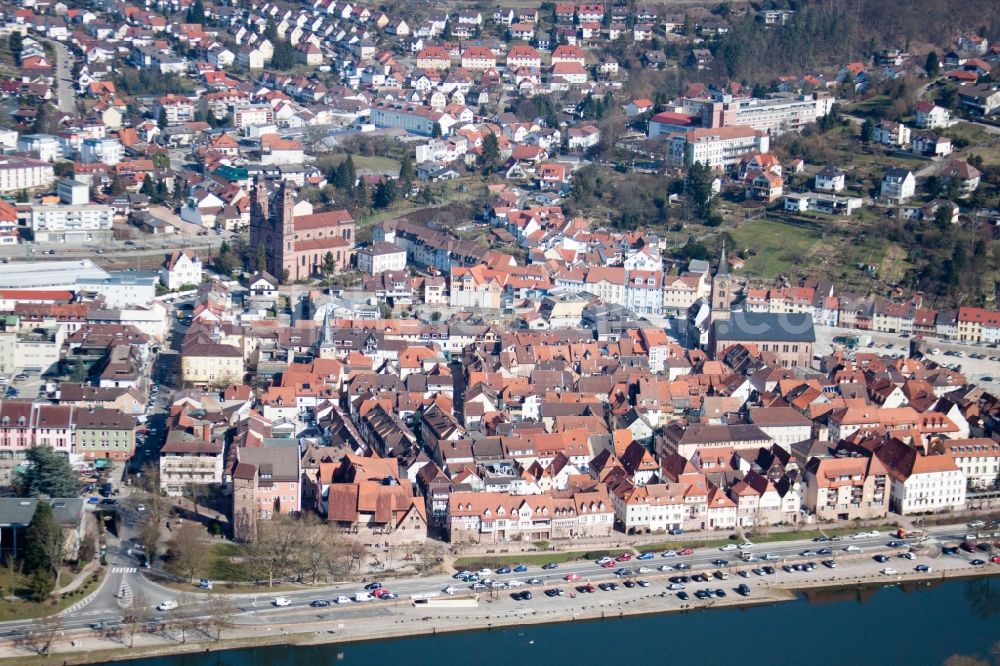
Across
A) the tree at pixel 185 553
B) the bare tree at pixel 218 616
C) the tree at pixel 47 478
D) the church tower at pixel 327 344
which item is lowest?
the bare tree at pixel 218 616

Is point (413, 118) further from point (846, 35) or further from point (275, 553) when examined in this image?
point (275, 553)

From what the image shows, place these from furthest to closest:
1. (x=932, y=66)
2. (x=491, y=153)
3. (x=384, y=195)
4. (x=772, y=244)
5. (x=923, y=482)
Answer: (x=932, y=66), (x=491, y=153), (x=384, y=195), (x=772, y=244), (x=923, y=482)

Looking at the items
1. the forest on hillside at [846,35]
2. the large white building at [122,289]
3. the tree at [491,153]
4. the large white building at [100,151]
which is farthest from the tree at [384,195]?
the forest on hillside at [846,35]

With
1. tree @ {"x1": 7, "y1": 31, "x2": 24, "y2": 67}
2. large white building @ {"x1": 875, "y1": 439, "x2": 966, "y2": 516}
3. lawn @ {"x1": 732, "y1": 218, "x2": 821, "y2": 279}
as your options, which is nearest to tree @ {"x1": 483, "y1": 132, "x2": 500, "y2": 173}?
lawn @ {"x1": 732, "y1": 218, "x2": 821, "y2": 279}

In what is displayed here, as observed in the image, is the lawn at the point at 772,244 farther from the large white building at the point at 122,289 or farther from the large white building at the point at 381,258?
the large white building at the point at 122,289

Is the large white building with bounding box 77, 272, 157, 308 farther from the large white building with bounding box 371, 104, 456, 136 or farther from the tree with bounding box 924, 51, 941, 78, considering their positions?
the tree with bounding box 924, 51, 941, 78

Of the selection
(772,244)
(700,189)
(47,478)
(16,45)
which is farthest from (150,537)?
(16,45)
